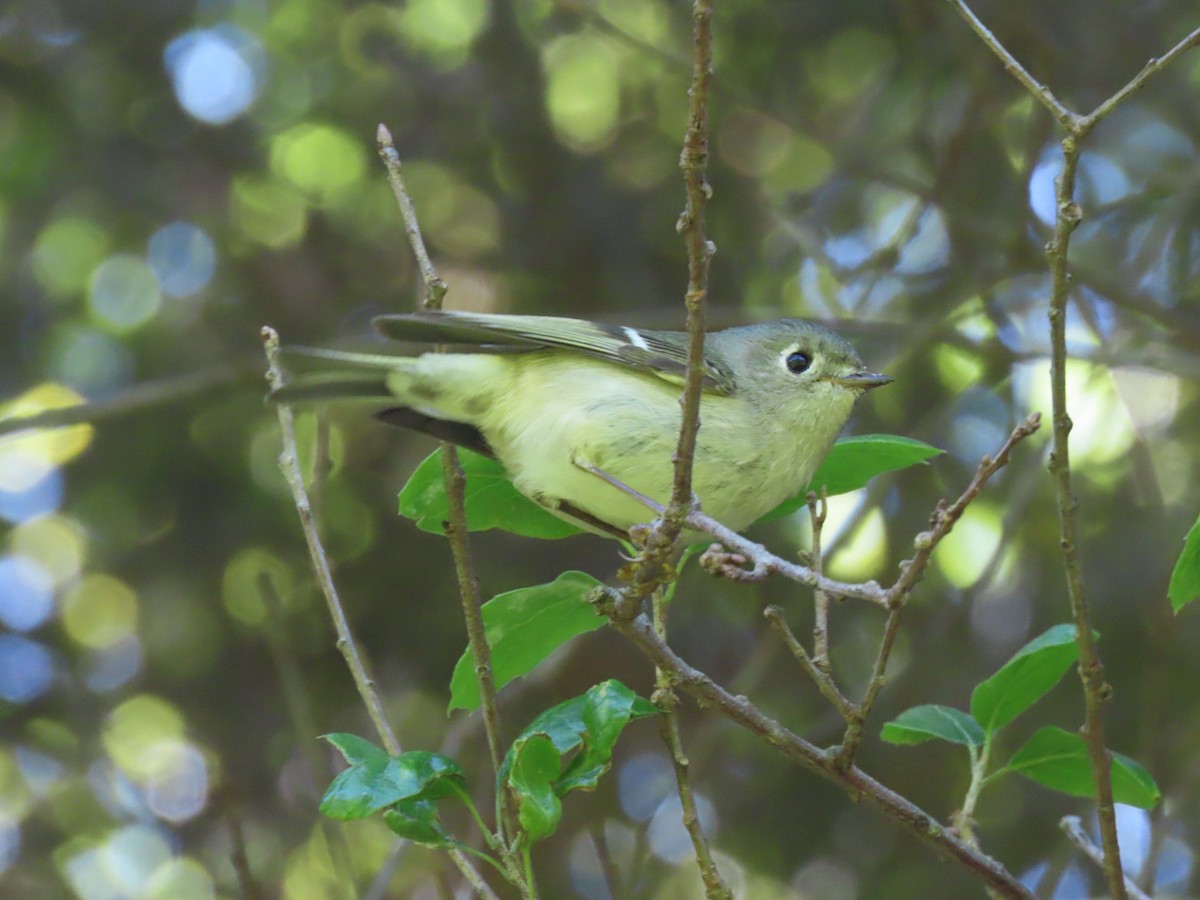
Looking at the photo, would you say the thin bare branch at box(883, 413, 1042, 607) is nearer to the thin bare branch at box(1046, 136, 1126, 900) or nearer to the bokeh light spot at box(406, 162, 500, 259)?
the thin bare branch at box(1046, 136, 1126, 900)

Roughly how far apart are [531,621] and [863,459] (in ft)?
1.93

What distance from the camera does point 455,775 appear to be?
1.74 metres

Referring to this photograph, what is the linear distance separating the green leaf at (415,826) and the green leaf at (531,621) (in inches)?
9.8

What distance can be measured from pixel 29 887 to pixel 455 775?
108 inches

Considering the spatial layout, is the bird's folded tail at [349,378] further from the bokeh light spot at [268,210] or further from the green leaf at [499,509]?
the bokeh light spot at [268,210]

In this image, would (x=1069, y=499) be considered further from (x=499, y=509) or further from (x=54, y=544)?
(x=54, y=544)

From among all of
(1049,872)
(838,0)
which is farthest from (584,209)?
(1049,872)

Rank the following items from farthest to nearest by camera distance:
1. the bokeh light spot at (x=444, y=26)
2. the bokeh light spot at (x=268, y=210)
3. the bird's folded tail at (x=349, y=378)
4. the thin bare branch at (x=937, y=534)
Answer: the bokeh light spot at (x=444, y=26) → the bokeh light spot at (x=268, y=210) → the bird's folded tail at (x=349, y=378) → the thin bare branch at (x=937, y=534)

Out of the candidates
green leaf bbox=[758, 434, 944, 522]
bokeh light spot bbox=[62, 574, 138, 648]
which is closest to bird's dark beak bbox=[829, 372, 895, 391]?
green leaf bbox=[758, 434, 944, 522]

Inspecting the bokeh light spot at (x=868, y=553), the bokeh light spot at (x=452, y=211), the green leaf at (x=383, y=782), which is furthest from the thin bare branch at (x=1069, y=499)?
the bokeh light spot at (x=452, y=211)

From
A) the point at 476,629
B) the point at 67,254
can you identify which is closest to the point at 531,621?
the point at 476,629

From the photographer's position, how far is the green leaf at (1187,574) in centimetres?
160

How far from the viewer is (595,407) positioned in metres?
2.51

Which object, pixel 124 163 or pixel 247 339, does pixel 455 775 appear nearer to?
pixel 247 339
